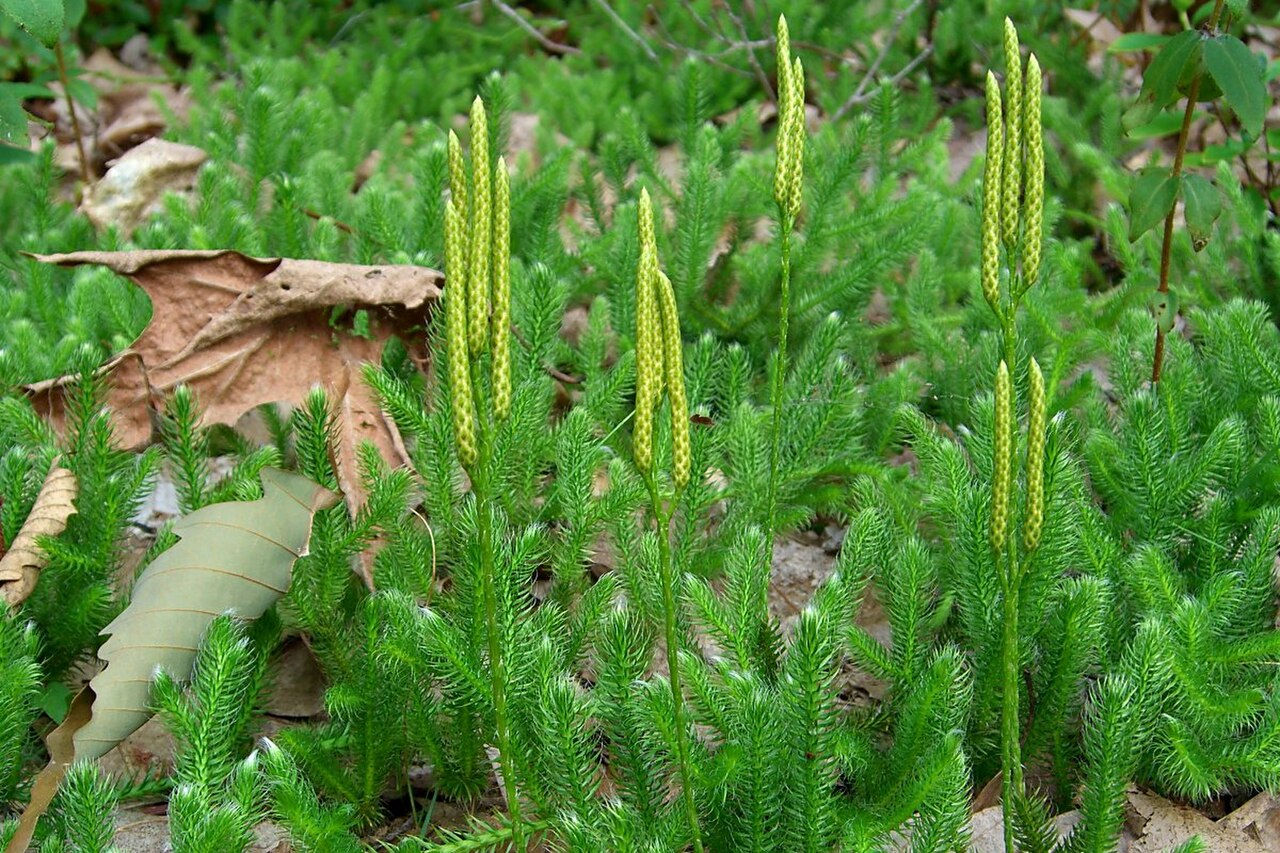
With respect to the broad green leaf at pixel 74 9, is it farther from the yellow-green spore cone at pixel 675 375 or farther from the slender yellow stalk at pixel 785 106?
the yellow-green spore cone at pixel 675 375

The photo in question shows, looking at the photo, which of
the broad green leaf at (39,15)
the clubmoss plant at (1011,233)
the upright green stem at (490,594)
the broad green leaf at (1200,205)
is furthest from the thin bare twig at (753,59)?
the upright green stem at (490,594)

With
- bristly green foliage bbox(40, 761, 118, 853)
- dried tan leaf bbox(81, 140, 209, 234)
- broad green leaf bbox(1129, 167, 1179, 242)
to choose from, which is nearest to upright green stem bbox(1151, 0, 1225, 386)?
broad green leaf bbox(1129, 167, 1179, 242)

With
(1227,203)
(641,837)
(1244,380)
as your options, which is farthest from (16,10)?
(1227,203)

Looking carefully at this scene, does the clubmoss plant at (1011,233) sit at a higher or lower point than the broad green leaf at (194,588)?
higher

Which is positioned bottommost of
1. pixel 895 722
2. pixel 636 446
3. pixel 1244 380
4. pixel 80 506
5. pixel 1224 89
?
pixel 895 722

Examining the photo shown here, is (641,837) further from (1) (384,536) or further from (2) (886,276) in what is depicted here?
(2) (886,276)
